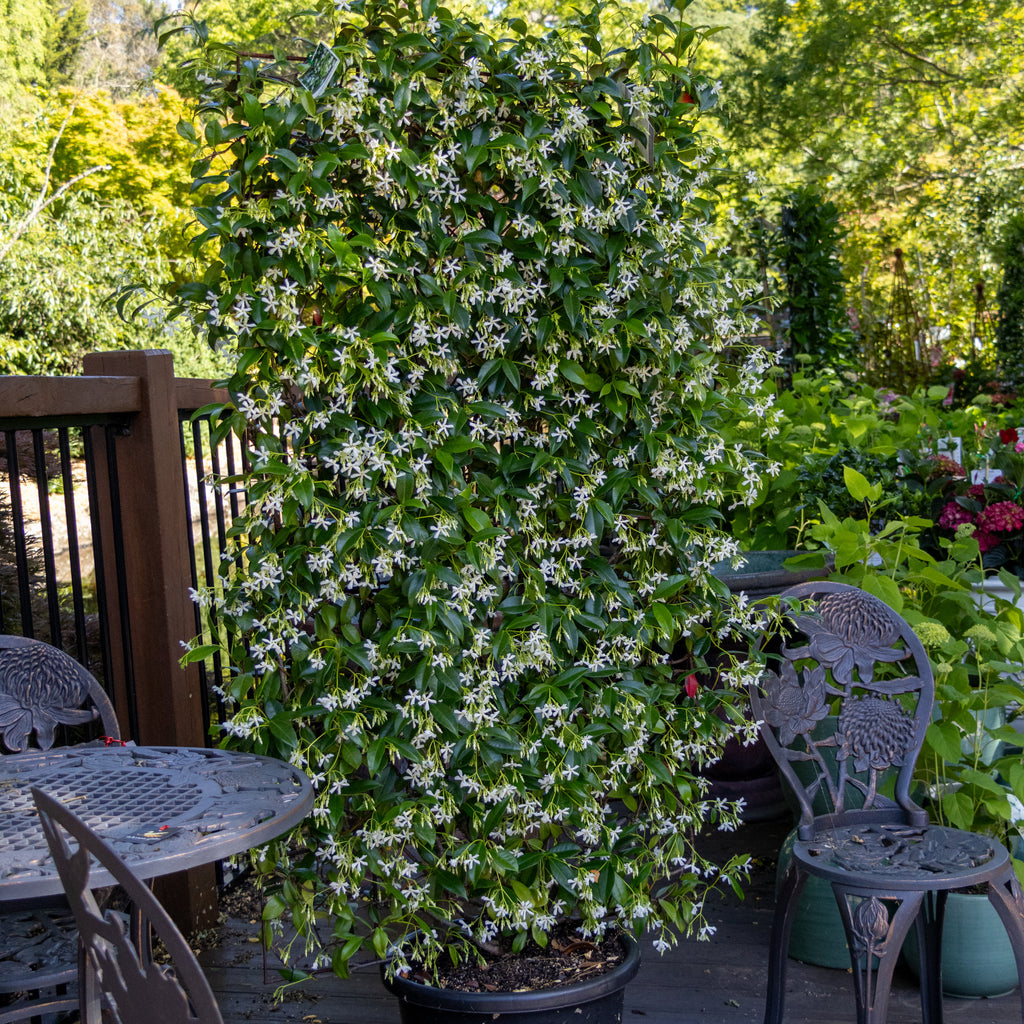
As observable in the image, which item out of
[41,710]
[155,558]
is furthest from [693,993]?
[155,558]

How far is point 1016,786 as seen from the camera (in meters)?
2.29

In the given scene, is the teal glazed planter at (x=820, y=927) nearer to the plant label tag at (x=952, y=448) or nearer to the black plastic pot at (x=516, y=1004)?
the black plastic pot at (x=516, y=1004)

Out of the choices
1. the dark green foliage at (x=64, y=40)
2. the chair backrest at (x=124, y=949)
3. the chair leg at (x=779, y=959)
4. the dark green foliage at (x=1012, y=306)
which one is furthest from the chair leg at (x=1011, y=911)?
the dark green foliage at (x=64, y=40)

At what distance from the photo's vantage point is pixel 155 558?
9.09 ft

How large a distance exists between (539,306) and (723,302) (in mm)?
428

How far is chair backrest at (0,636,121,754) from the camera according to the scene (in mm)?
2008

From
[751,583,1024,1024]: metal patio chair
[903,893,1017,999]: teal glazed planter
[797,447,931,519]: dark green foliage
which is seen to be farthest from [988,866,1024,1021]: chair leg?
[797,447,931,519]: dark green foliage

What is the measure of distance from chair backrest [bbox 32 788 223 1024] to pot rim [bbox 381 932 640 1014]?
1.07m

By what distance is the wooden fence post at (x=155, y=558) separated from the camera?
2740 mm

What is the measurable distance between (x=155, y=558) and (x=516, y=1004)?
1.55 m

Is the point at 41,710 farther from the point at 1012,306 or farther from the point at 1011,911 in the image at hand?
the point at 1012,306

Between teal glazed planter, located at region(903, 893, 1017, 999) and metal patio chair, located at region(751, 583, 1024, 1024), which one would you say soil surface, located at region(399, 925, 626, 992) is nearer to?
metal patio chair, located at region(751, 583, 1024, 1024)

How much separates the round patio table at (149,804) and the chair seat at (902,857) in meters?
0.99

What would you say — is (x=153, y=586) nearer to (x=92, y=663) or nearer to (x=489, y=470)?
(x=92, y=663)
